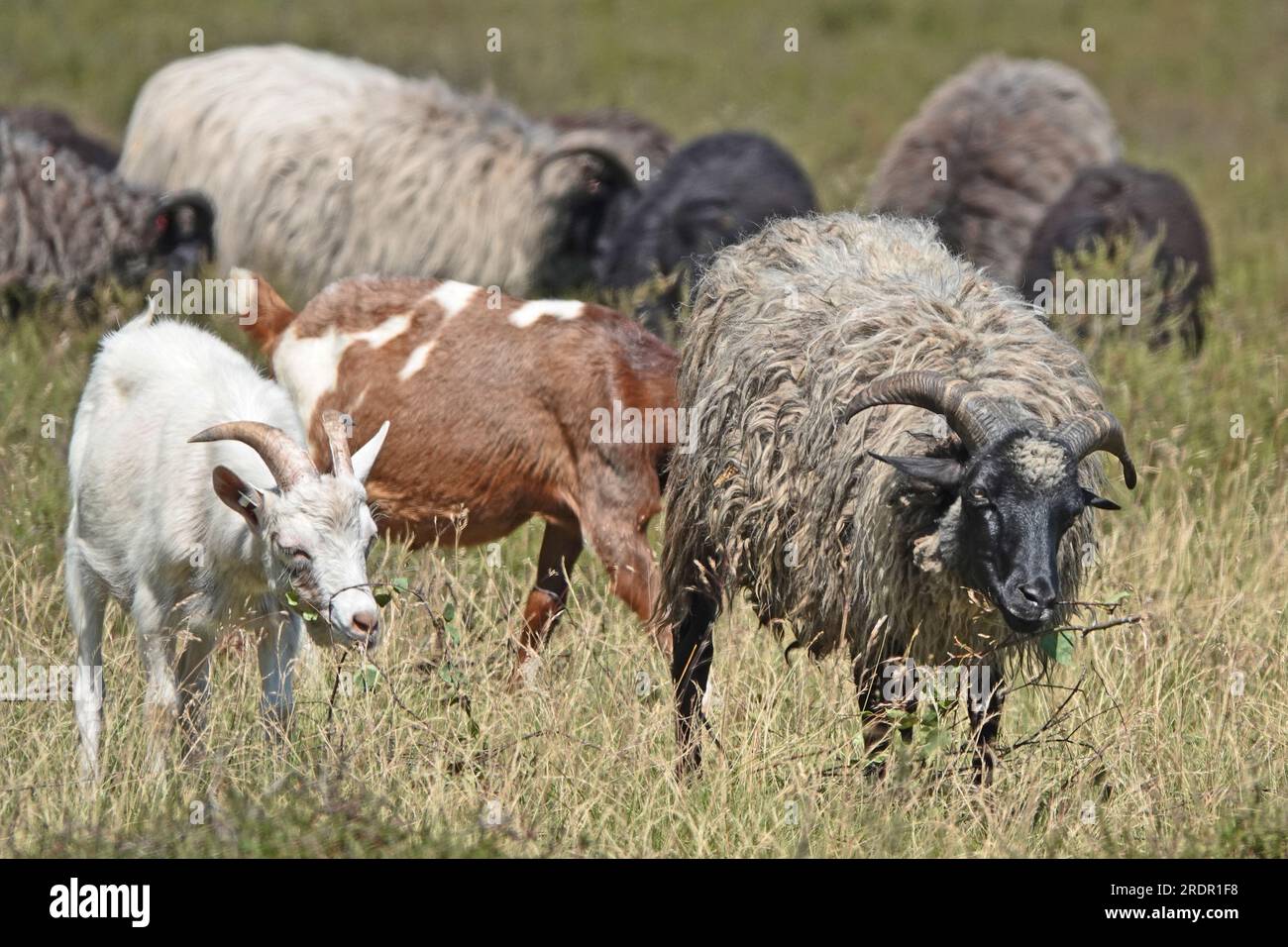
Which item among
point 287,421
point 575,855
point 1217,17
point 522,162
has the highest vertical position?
point 1217,17

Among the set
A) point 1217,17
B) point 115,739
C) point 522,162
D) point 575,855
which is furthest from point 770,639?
point 1217,17

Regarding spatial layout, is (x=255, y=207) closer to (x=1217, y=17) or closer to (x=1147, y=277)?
(x=1147, y=277)

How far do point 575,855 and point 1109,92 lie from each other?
770 inches

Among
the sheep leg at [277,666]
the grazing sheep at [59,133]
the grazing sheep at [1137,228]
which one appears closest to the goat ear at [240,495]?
the sheep leg at [277,666]

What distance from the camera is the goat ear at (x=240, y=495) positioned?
5.27m

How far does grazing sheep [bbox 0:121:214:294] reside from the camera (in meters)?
10.9

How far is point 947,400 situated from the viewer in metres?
5.22

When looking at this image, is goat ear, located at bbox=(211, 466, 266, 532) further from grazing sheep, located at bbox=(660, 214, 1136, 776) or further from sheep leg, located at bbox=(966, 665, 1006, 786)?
sheep leg, located at bbox=(966, 665, 1006, 786)

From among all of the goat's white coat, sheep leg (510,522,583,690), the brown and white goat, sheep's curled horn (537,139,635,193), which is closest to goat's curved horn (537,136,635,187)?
sheep's curled horn (537,139,635,193)

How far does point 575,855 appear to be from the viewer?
16.5ft

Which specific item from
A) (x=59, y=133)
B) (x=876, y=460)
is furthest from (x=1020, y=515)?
(x=59, y=133)

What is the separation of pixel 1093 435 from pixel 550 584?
250 centimetres

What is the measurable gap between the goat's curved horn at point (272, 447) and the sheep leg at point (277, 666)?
1.78 ft

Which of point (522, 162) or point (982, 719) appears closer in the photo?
point (982, 719)
